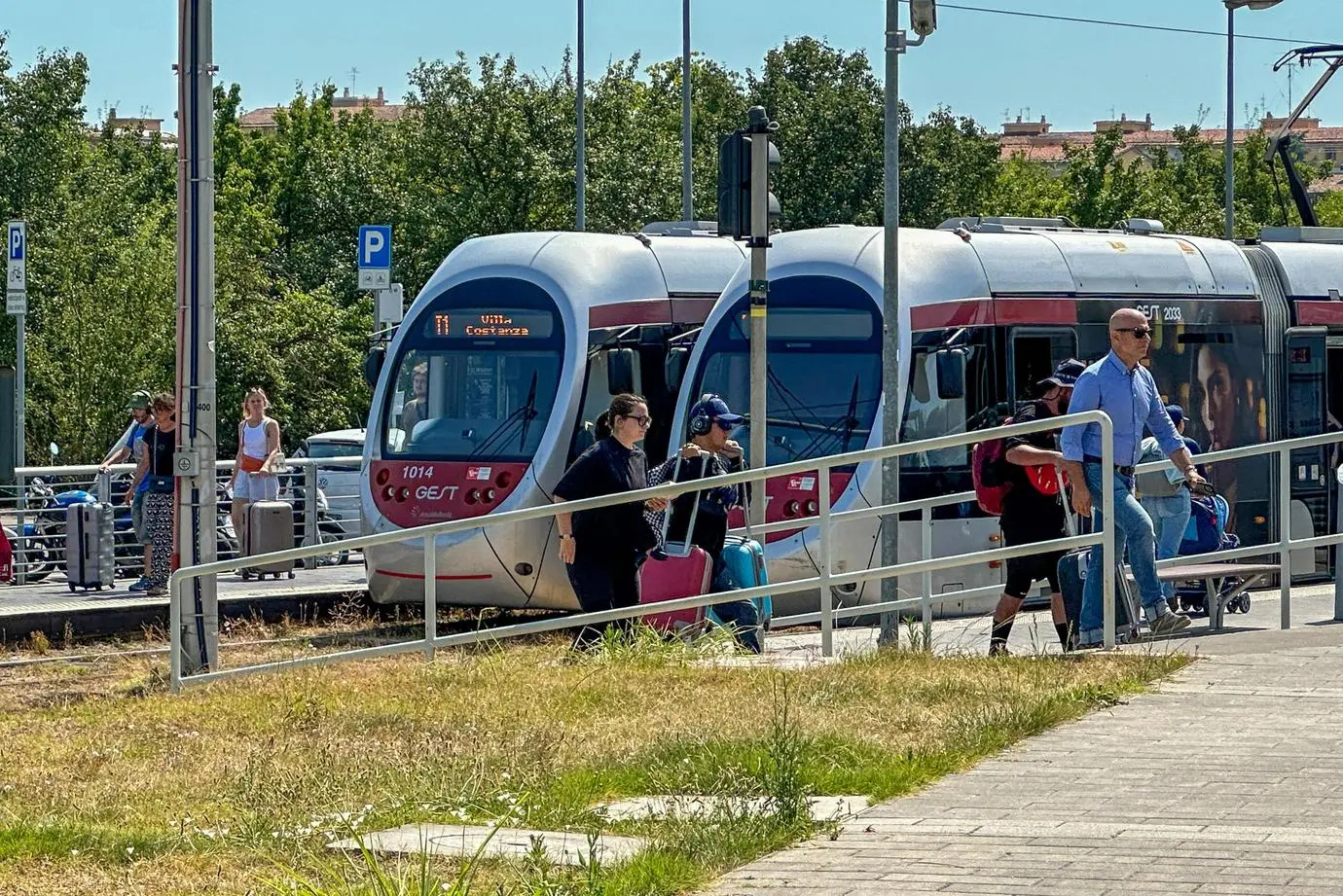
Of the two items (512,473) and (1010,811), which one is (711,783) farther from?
(512,473)

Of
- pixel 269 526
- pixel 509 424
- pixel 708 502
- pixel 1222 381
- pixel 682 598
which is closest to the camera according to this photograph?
pixel 682 598

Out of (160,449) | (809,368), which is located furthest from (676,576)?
(160,449)

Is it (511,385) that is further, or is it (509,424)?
(511,385)

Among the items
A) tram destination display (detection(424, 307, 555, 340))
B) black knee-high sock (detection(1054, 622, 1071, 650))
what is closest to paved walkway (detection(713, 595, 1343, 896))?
black knee-high sock (detection(1054, 622, 1071, 650))

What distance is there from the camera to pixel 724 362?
17531mm

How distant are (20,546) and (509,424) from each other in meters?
5.75

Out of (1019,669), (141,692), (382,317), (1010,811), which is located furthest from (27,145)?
(1010,811)

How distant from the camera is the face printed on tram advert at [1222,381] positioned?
1903 cm

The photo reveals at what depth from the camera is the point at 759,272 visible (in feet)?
46.2

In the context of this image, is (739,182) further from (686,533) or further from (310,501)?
(310,501)

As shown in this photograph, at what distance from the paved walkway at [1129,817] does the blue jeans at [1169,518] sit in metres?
3.98

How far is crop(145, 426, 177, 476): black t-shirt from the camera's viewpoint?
1866cm

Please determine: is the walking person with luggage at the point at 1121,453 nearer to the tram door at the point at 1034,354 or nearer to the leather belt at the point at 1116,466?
the leather belt at the point at 1116,466

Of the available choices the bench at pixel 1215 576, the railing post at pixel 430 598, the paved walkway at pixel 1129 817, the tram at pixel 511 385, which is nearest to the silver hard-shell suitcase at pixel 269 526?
the tram at pixel 511 385
